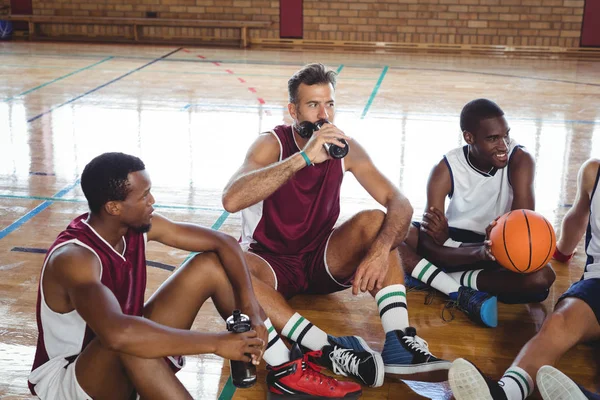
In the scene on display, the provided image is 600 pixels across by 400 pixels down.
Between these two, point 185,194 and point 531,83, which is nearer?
point 185,194

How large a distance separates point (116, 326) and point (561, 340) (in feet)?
5.28

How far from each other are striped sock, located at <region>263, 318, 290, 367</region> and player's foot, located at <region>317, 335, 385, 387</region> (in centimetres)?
21

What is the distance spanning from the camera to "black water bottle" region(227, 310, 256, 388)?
219 cm

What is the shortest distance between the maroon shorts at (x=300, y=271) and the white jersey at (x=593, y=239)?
3.16ft

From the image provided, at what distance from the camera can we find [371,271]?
2.91 meters

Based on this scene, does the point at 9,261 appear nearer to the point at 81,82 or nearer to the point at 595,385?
the point at 595,385

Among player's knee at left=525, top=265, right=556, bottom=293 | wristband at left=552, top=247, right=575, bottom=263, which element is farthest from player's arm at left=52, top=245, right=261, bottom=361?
wristband at left=552, top=247, right=575, bottom=263

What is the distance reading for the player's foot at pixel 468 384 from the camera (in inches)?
93.7

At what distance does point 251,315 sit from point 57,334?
619 millimetres

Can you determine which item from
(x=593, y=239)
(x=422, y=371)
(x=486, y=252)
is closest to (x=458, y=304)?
(x=486, y=252)

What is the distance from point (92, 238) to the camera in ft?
7.59

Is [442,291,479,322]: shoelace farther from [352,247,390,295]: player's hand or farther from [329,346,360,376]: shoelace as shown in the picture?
[329,346,360,376]: shoelace

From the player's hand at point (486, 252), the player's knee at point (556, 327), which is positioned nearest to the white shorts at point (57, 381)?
the player's knee at point (556, 327)

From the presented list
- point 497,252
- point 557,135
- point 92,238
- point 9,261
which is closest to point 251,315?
point 92,238
